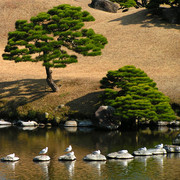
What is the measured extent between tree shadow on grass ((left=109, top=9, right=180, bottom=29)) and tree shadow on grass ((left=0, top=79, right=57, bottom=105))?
28868 millimetres

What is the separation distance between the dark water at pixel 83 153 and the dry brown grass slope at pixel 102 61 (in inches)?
287

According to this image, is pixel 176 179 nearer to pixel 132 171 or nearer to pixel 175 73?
pixel 132 171

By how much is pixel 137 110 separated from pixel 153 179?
15596 millimetres

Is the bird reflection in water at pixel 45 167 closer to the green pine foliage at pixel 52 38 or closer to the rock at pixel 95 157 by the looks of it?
the rock at pixel 95 157

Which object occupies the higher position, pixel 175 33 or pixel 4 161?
pixel 175 33

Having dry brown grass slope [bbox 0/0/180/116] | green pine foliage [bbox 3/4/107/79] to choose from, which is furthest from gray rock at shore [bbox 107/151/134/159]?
green pine foliage [bbox 3/4/107/79]

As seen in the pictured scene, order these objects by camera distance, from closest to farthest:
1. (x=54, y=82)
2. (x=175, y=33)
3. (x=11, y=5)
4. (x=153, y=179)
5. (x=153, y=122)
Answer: (x=153, y=179) < (x=153, y=122) < (x=54, y=82) < (x=175, y=33) < (x=11, y=5)

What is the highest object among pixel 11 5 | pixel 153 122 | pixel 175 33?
pixel 11 5

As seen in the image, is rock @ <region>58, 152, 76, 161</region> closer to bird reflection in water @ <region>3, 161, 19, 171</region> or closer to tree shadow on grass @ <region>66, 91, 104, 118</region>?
bird reflection in water @ <region>3, 161, 19, 171</region>

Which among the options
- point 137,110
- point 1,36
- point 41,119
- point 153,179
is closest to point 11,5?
point 1,36

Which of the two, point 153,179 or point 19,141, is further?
point 19,141

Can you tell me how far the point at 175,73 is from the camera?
50.2 meters

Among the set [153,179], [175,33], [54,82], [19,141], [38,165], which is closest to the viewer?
[153,179]

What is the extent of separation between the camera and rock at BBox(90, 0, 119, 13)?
85.9 m
